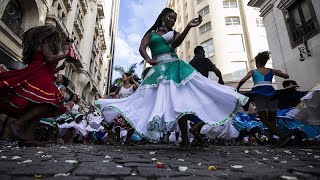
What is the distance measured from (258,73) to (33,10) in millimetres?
14935

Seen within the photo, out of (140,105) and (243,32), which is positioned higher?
(243,32)

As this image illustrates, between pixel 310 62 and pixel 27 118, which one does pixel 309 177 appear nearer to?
pixel 27 118

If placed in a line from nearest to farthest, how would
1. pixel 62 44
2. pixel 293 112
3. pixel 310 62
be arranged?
pixel 62 44
pixel 293 112
pixel 310 62

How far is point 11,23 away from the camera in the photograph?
1334 cm

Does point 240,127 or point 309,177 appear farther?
point 240,127

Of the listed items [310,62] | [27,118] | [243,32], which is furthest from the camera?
[243,32]

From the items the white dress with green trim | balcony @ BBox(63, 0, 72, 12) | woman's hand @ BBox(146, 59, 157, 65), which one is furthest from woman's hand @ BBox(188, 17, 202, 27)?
balcony @ BBox(63, 0, 72, 12)

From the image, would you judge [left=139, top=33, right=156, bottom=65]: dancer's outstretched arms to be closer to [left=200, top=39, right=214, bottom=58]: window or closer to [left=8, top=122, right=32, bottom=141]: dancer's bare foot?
[left=8, top=122, right=32, bottom=141]: dancer's bare foot

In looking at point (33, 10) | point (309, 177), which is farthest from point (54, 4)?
point (309, 177)

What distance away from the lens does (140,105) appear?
3791mm

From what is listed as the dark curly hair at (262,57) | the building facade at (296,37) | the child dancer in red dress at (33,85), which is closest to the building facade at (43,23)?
the child dancer in red dress at (33,85)

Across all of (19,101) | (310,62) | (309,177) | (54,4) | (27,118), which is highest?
(54,4)

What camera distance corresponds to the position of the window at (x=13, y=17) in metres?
12.8

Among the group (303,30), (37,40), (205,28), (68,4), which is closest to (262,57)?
(37,40)
